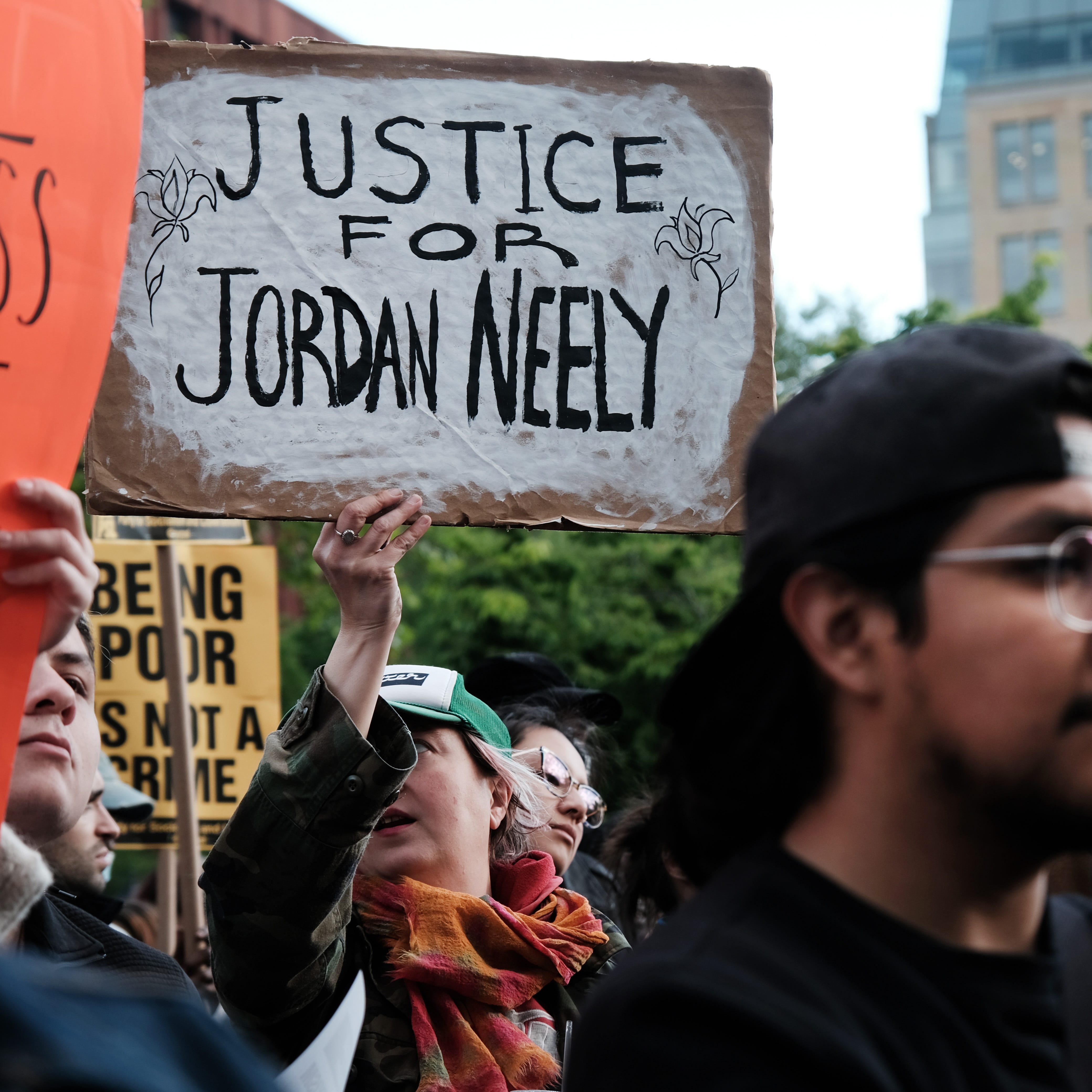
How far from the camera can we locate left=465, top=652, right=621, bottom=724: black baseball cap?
396 cm

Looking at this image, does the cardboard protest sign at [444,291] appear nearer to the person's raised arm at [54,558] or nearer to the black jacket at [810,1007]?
the person's raised arm at [54,558]

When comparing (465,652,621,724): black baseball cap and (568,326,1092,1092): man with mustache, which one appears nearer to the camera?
(568,326,1092,1092): man with mustache

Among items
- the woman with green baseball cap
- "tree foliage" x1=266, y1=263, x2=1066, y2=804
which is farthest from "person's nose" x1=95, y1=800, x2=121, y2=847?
"tree foliage" x1=266, y1=263, x2=1066, y2=804

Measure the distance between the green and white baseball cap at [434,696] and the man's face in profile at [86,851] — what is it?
3.39 feet

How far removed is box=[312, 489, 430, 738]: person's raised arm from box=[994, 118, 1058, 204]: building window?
51.7 metres

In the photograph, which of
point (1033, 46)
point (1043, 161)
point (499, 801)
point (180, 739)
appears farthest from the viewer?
point (1033, 46)

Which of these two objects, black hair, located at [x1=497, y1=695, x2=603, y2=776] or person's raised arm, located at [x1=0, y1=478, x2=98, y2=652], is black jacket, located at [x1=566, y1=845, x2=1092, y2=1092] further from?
black hair, located at [x1=497, y1=695, x2=603, y2=776]

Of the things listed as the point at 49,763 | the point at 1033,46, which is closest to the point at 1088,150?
the point at 1033,46

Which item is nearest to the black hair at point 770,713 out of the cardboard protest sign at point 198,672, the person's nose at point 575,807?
the person's nose at point 575,807

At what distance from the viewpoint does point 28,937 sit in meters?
1.95

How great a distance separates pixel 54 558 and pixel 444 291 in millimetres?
962

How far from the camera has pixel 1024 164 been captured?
162 ft

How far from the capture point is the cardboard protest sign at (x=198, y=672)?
5.51 m

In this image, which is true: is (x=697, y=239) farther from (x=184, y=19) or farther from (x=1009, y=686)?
(x=184, y=19)
